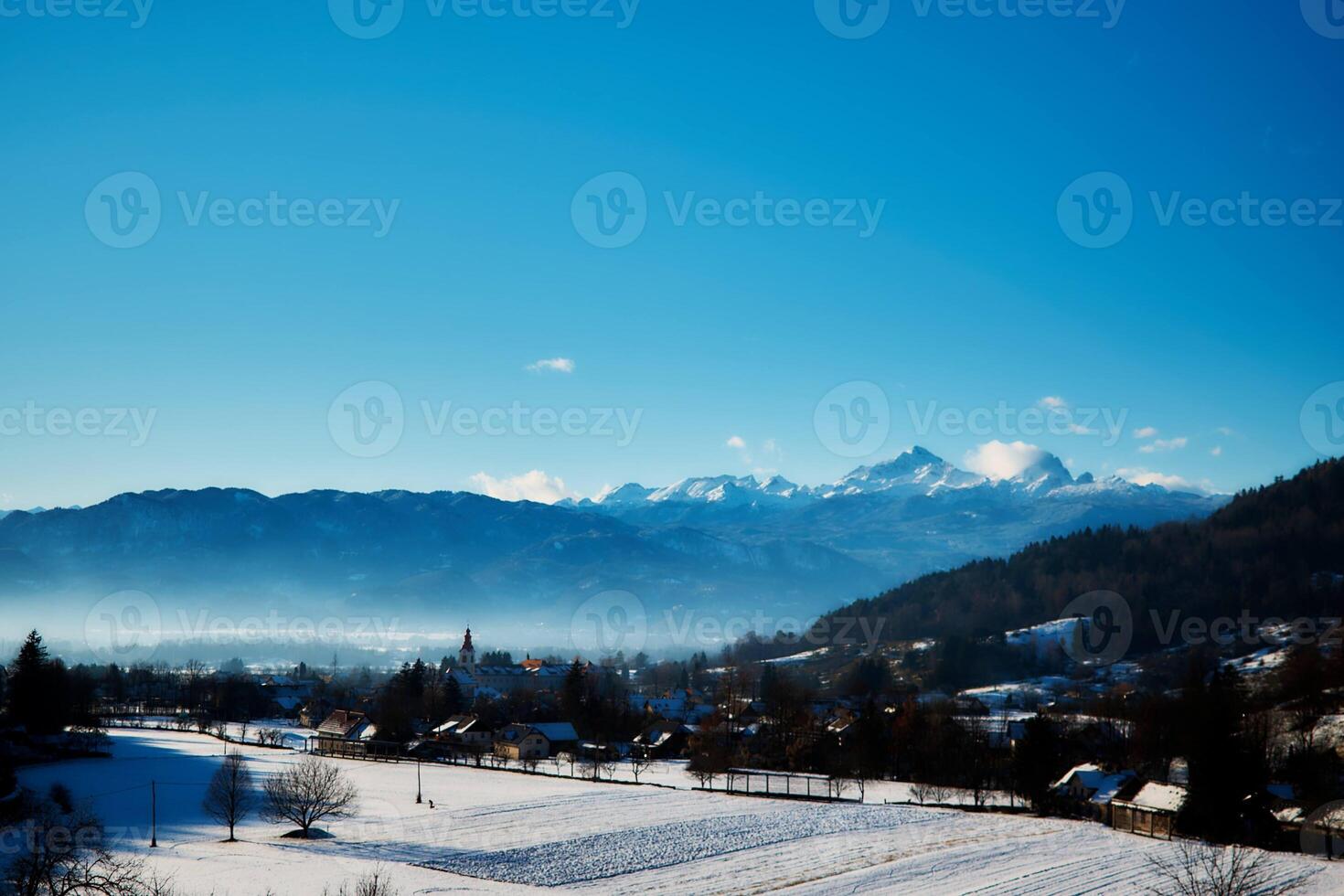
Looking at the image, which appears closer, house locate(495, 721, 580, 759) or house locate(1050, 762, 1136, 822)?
house locate(1050, 762, 1136, 822)

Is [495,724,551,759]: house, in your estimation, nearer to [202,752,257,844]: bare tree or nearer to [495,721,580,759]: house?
[495,721,580,759]: house

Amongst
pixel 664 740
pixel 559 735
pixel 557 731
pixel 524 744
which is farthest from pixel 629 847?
pixel 664 740

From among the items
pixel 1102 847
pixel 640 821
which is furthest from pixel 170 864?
pixel 1102 847

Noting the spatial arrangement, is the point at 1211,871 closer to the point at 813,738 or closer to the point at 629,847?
the point at 629,847

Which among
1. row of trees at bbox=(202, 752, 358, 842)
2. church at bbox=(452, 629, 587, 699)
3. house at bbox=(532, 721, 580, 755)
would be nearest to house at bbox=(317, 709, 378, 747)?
house at bbox=(532, 721, 580, 755)

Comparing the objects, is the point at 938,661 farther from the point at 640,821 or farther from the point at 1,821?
the point at 1,821
